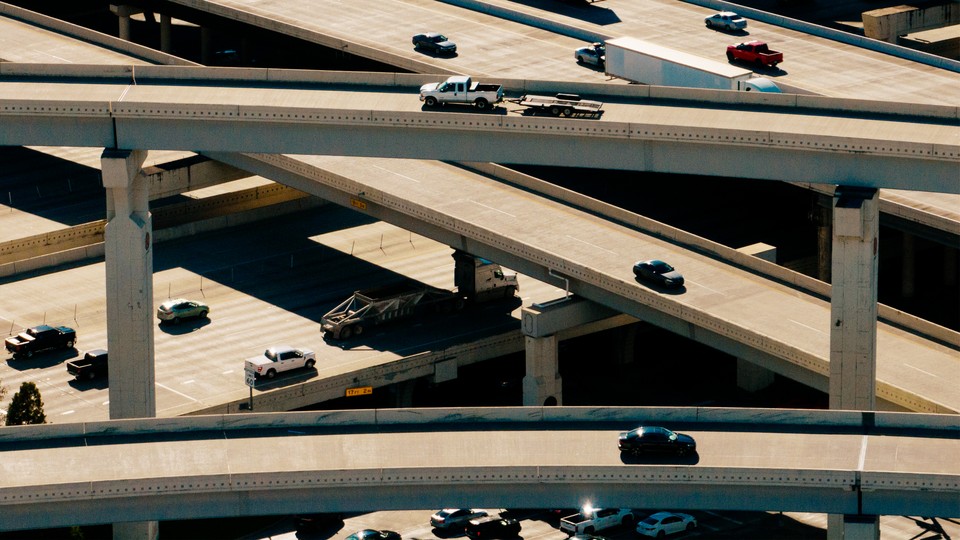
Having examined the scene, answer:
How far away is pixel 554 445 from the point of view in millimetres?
99562

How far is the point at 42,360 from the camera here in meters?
132

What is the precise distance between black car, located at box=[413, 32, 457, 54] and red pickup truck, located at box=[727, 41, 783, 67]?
19.6 m

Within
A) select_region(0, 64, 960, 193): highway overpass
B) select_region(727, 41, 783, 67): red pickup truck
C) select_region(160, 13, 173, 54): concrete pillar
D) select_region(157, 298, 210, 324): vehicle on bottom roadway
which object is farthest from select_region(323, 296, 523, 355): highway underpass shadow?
select_region(160, 13, 173, 54): concrete pillar

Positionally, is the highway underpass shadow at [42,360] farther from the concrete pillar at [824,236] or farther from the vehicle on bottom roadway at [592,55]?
the concrete pillar at [824,236]

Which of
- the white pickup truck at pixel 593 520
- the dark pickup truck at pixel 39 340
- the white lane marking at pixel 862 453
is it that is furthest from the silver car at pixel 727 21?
the white lane marking at pixel 862 453

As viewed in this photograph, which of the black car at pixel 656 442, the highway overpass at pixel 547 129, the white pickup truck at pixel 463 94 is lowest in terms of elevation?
the black car at pixel 656 442

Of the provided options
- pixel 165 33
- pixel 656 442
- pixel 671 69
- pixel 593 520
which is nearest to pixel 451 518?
pixel 593 520

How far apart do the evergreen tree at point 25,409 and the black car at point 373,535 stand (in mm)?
17435

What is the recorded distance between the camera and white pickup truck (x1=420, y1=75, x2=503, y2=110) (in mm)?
114500

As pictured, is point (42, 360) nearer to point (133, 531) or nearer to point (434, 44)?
point (133, 531)

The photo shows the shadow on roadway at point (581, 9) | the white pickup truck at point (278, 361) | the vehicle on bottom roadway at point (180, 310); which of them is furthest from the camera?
the shadow on roadway at point (581, 9)

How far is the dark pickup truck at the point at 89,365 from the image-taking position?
129m

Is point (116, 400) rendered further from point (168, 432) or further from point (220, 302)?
point (220, 302)

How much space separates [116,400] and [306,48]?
6609 centimetres
